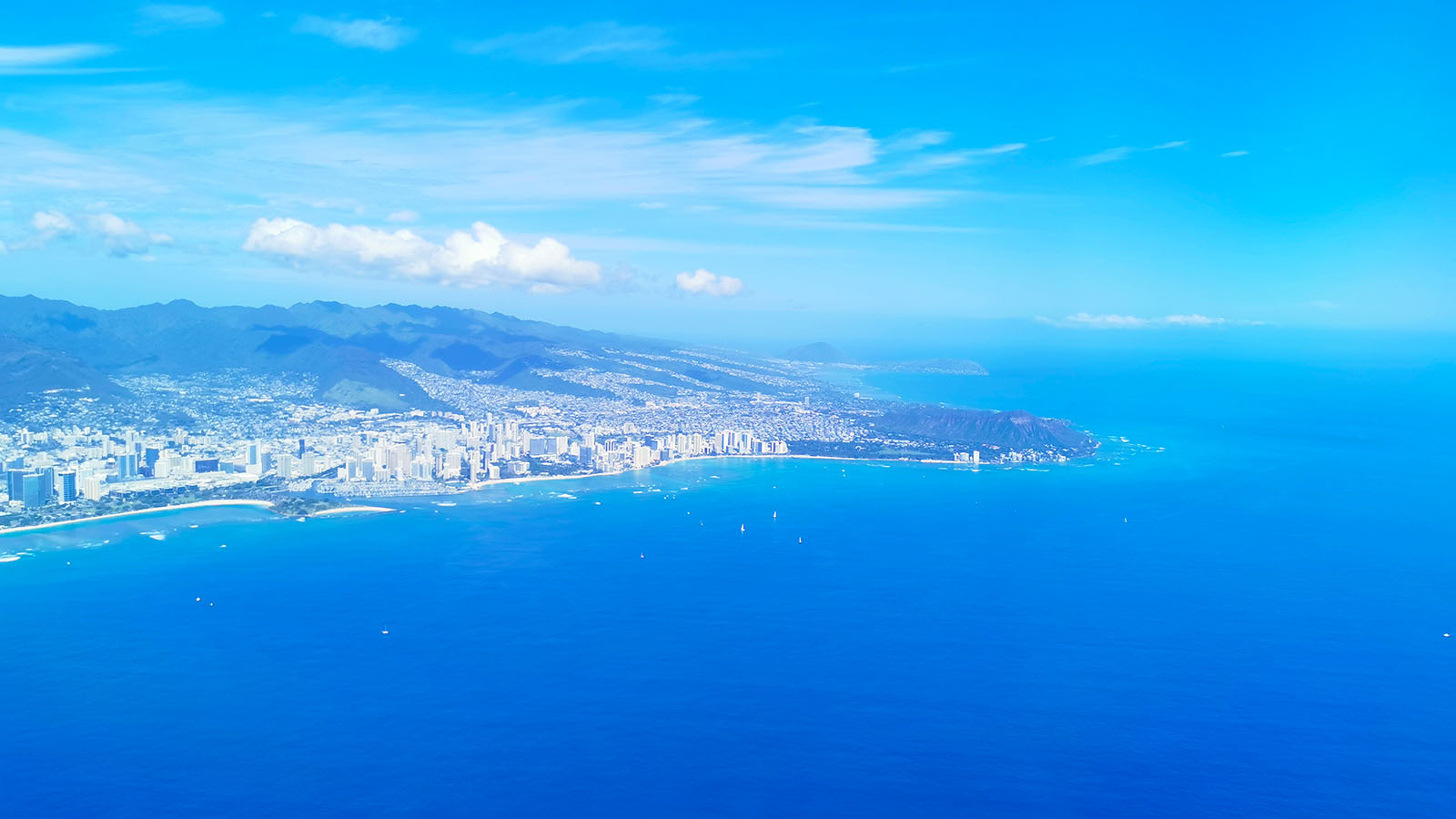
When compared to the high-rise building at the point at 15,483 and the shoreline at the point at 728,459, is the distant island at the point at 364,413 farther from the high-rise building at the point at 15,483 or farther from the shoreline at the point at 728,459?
the shoreline at the point at 728,459

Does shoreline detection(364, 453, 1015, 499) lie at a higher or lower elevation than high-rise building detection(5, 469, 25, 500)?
lower

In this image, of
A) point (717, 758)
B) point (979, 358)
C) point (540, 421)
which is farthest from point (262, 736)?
point (979, 358)

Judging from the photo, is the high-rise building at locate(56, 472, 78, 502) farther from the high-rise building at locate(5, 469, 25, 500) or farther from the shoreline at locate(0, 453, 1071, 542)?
the shoreline at locate(0, 453, 1071, 542)

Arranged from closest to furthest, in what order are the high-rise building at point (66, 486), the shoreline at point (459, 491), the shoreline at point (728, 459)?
the shoreline at point (459, 491), the high-rise building at point (66, 486), the shoreline at point (728, 459)

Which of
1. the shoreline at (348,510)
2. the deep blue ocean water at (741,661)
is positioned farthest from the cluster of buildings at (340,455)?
the deep blue ocean water at (741,661)

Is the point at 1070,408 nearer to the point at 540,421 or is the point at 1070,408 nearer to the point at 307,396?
the point at 540,421

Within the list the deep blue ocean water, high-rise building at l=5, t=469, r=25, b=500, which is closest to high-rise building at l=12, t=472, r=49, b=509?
high-rise building at l=5, t=469, r=25, b=500
